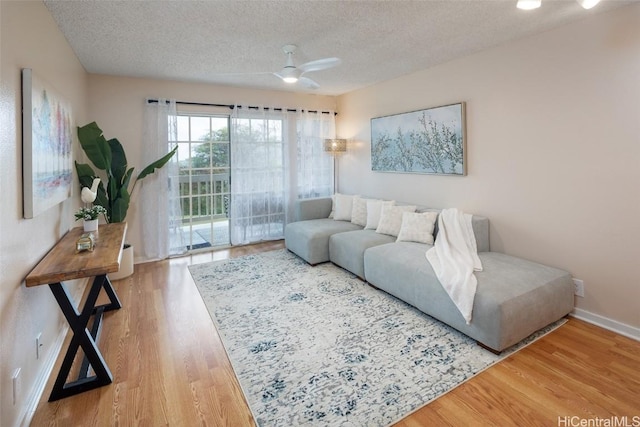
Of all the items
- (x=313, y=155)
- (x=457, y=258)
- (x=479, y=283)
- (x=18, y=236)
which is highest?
(x=313, y=155)

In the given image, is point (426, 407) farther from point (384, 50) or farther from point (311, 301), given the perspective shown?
point (384, 50)

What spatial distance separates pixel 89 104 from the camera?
13.8 ft

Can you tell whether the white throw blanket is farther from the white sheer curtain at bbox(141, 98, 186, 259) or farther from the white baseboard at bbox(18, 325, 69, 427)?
the white sheer curtain at bbox(141, 98, 186, 259)

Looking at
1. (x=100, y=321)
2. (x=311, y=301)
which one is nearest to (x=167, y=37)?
(x=100, y=321)

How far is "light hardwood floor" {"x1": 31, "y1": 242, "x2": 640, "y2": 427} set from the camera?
180 cm

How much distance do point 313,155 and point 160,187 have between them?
2.54 meters

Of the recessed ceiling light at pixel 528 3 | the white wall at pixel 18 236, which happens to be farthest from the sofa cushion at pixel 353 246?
the white wall at pixel 18 236

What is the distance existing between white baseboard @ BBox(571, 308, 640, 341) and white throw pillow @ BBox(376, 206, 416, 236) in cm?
188

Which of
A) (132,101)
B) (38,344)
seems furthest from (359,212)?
(38,344)

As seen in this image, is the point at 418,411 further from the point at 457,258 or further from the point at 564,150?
the point at 564,150

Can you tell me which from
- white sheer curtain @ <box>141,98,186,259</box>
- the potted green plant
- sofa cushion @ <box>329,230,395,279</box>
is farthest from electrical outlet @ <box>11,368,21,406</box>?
white sheer curtain @ <box>141,98,186,259</box>

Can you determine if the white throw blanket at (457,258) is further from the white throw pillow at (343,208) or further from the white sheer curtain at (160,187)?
the white sheer curtain at (160,187)

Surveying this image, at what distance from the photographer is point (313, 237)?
4.30 meters

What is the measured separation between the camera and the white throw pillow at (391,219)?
13.4ft
